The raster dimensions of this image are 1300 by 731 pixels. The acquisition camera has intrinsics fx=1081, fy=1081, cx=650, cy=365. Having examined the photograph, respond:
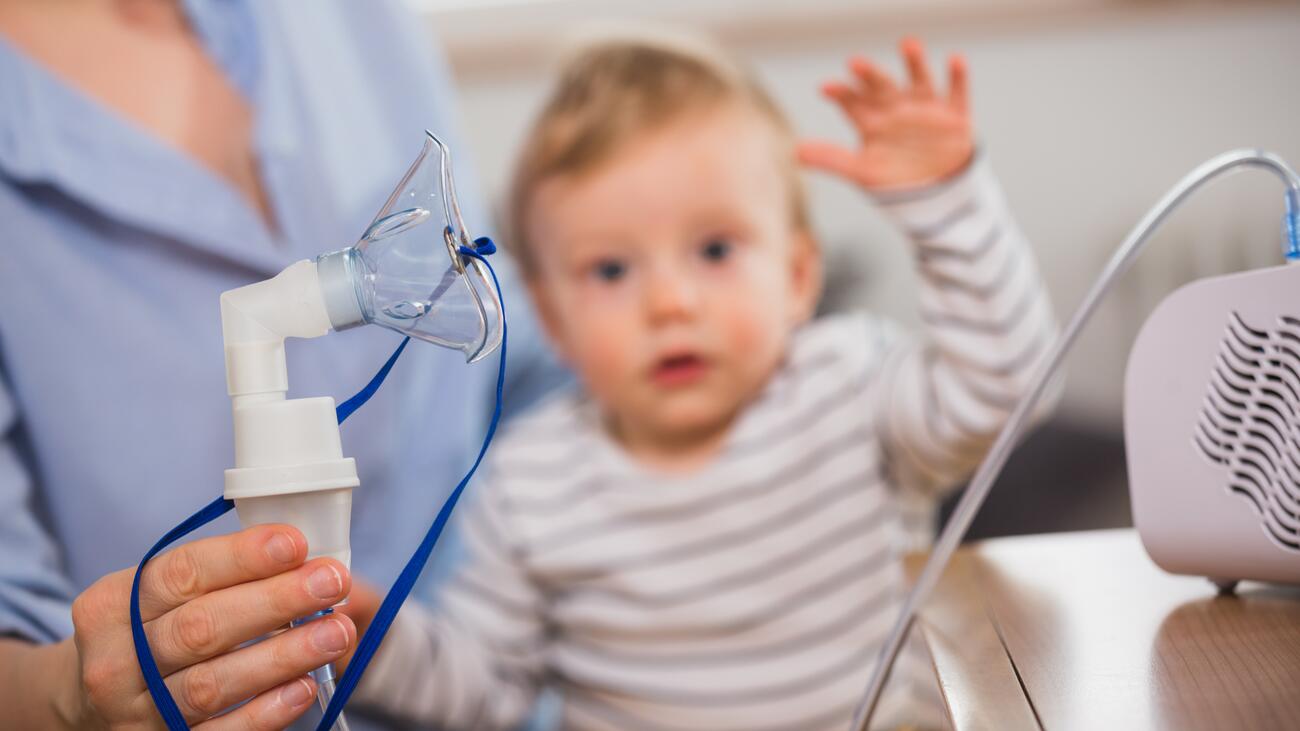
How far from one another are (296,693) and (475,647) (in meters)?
0.56

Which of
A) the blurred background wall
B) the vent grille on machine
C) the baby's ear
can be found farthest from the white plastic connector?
the blurred background wall

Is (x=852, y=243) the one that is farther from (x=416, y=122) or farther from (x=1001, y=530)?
(x=416, y=122)

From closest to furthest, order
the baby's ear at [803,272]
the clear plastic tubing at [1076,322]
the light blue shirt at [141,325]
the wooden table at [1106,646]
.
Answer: the wooden table at [1106,646], the clear plastic tubing at [1076,322], the light blue shirt at [141,325], the baby's ear at [803,272]

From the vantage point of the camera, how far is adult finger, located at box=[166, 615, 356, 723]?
17.6 inches

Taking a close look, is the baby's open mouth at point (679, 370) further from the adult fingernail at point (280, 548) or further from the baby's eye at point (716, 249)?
the adult fingernail at point (280, 548)

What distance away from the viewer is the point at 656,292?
0.96m

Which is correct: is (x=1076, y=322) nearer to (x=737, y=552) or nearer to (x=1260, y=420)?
(x=1260, y=420)

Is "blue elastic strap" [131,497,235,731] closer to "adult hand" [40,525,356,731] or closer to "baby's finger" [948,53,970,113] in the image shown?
"adult hand" [40,525,356,731]

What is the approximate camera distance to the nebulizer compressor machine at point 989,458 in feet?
1.45

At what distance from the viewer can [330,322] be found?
0.46 m

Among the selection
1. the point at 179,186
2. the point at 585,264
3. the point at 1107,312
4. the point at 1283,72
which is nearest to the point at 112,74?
the point at 179,186

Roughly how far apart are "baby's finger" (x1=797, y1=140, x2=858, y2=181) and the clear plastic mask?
0.45 m

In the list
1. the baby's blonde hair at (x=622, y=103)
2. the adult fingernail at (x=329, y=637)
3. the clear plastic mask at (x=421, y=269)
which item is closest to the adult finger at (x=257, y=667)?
the adult fingernail at (x=329, y=637)

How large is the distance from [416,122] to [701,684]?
0.64m
